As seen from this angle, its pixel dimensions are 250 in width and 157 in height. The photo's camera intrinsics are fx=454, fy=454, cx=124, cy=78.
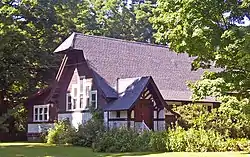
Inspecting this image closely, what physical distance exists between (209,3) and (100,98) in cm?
1468

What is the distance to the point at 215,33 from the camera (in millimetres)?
19906

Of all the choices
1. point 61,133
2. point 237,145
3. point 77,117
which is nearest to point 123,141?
point 237,145

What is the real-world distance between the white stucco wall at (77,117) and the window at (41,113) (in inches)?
106

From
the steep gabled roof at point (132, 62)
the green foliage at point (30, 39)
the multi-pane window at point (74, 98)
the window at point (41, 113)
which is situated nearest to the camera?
the steep gabled roof at point (132, 62)

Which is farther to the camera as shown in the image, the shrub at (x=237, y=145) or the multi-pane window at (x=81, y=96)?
the multi-pane window at (x=81, y=96)

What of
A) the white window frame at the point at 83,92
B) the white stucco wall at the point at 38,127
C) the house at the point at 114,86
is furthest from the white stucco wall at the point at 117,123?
the white stucco wall at the point at 38,127

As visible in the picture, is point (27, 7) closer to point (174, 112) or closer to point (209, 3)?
point (174, 112)

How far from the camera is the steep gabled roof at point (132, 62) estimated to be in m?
33.9

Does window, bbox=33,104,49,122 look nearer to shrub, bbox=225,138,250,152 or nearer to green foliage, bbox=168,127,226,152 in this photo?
green foliage, bbox=168,127,226,152

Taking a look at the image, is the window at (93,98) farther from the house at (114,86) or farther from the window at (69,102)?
the window at (69,102)

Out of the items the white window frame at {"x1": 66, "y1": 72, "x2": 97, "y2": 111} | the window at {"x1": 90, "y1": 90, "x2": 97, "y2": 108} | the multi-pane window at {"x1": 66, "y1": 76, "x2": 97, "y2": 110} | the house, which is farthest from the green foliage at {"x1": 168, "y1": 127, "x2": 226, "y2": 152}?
the white window frame at {"x1": 66, "y1": 72, "x2": 97, "y2": 111}

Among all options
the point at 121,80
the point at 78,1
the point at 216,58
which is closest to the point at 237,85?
the point at 216,58

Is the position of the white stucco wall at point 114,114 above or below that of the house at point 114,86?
below

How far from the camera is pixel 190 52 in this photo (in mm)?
21156
